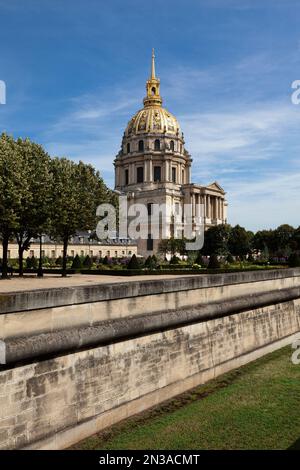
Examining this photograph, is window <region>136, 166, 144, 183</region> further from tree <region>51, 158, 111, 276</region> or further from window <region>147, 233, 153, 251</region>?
tree <region>51, 158, 111, 276</region>

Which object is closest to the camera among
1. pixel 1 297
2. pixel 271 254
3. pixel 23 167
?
pixel 1 297

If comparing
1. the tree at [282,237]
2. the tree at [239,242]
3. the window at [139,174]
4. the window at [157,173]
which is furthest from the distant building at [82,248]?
the tree at [282,237]

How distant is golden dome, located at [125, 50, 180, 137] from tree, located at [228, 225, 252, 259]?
124 ft

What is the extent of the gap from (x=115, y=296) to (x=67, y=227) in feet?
75.2

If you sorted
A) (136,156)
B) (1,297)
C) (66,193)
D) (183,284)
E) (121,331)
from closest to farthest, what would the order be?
1. (1,297)
2. (121,331)
3. (183,284)
4. (66,193)
5. (136,156)

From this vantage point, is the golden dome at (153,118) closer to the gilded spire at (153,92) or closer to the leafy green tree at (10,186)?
the gilded spire at (153,92)

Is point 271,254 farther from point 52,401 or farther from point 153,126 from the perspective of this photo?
point 52,401

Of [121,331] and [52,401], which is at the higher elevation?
[121,331]

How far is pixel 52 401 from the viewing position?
28.8ft

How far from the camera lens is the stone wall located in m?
8.31

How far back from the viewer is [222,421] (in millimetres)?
10164

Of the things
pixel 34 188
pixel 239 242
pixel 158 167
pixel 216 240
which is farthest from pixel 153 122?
pixel 34 188

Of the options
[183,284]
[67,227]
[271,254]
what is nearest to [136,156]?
[271,254]

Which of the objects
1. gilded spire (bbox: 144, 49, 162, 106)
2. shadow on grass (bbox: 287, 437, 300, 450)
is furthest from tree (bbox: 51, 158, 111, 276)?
gilded spire (bbox: 144, 49, 162, 106)
